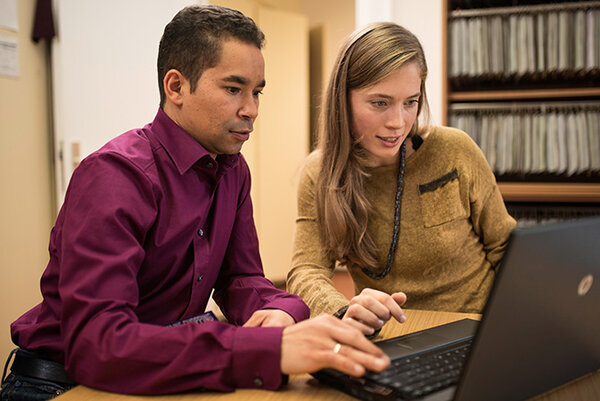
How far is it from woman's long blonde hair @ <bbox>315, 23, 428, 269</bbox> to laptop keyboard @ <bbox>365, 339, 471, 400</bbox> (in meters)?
0.65

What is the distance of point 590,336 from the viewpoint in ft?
2.43

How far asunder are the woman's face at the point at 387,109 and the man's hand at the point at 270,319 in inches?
23.3

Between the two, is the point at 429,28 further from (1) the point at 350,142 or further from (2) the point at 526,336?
(2) the point at 526,336

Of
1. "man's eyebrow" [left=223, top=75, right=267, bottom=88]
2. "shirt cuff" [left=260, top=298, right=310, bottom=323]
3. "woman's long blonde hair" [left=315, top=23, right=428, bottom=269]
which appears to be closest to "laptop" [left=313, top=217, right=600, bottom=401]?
"shirt cuff" [left=260, top=298, right=310, bottom=323]

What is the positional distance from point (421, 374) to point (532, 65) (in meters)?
2.27

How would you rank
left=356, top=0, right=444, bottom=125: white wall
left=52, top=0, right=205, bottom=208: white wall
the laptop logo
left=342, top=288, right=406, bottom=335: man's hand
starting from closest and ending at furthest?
the laptop logo < left=342, top=288, right=406, bottom=335: man's hand < left=52, top=0, right=205, bottom=208: white wall < left=356, top=0, right=444, bottom=125: white wall

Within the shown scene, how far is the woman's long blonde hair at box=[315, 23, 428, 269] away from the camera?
138 cm

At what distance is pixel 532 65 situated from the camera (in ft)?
8.50

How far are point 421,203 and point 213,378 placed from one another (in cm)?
93

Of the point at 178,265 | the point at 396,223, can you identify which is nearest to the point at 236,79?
the point at 178,265

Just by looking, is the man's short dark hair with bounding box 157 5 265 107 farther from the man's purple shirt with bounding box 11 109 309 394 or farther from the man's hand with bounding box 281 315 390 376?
the man's hand with bounding box 281 315 390 376

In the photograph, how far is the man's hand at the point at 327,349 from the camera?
67cm

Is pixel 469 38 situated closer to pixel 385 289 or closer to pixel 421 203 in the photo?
pixel 421 203

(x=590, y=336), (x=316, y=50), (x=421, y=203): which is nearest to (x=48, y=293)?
(x=590, y=336)
